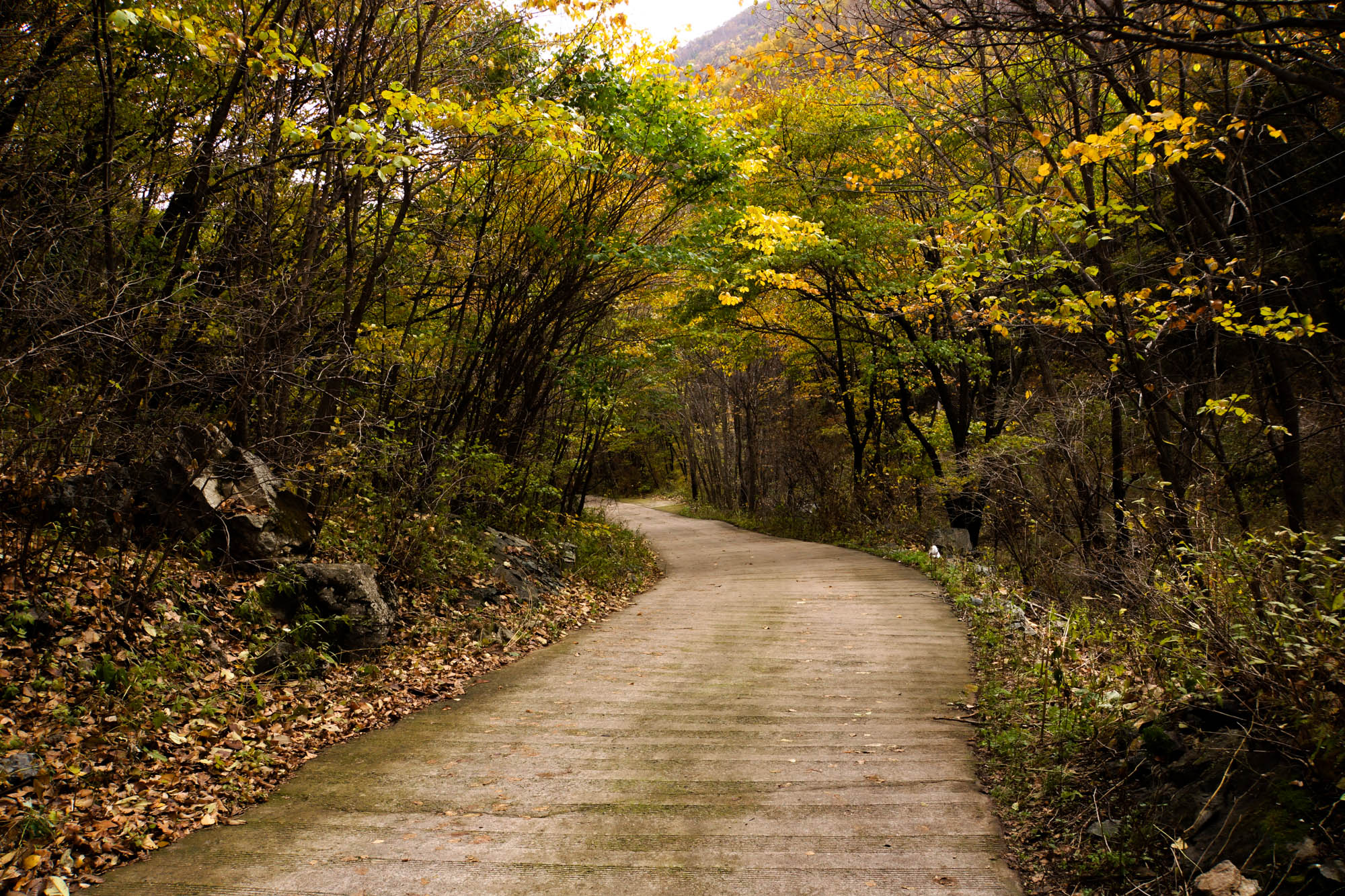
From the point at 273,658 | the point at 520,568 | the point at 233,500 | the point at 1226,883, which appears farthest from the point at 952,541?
the point at 233,500

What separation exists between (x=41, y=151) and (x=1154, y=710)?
8456 mm

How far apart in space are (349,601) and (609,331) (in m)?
8.08

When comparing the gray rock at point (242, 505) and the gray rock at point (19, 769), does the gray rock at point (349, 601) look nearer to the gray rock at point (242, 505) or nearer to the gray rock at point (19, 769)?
the gray rock at point (242, 505)

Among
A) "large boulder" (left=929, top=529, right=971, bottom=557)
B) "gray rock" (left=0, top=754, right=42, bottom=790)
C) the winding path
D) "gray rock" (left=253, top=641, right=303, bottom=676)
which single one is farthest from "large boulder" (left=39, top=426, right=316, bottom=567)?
"large boulder" (left=929, top=529, right=971, bottom=557)

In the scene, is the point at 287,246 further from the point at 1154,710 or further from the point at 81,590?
the point at 1154,710

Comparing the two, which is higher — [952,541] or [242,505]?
[242,505]

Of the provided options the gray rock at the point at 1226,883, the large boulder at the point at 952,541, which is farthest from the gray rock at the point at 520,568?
the gray rock at the point at 1226,883

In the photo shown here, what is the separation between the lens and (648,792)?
169 inches

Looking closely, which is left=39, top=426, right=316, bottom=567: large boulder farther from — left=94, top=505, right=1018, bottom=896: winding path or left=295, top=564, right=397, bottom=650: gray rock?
left=94, top=505, right=1018, bottom=896: winding path

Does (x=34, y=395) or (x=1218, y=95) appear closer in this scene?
(x=34, y=395)

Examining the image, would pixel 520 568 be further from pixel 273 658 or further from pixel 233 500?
pixel 273 658

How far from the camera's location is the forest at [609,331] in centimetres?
369

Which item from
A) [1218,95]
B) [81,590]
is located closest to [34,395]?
[81,590]

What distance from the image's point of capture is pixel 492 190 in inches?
370
